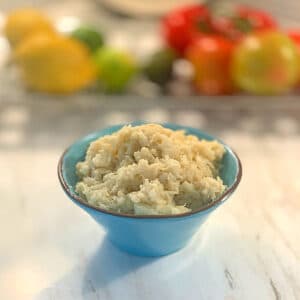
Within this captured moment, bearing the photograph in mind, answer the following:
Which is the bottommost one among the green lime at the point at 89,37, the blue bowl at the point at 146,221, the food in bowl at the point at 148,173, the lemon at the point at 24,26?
the green lime at the point at 89,37

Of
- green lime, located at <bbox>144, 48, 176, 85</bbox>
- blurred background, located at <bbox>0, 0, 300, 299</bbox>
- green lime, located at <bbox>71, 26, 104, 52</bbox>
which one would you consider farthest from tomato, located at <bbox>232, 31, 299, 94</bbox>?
green lime, located at <bbox>71, 26, 104, 52</bbox>

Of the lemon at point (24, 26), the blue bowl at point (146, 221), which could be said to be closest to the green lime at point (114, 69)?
the lemon at point (24, 26)

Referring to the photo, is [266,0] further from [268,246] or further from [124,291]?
[124,291]

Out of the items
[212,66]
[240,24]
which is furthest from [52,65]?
[240,24]

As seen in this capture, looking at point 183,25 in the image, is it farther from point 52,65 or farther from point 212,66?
point 52,65

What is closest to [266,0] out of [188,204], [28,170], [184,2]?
[184,2]

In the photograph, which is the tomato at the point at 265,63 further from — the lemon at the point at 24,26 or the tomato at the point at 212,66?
the lemon at the point at 24,26

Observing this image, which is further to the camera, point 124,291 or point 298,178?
point 298,178
